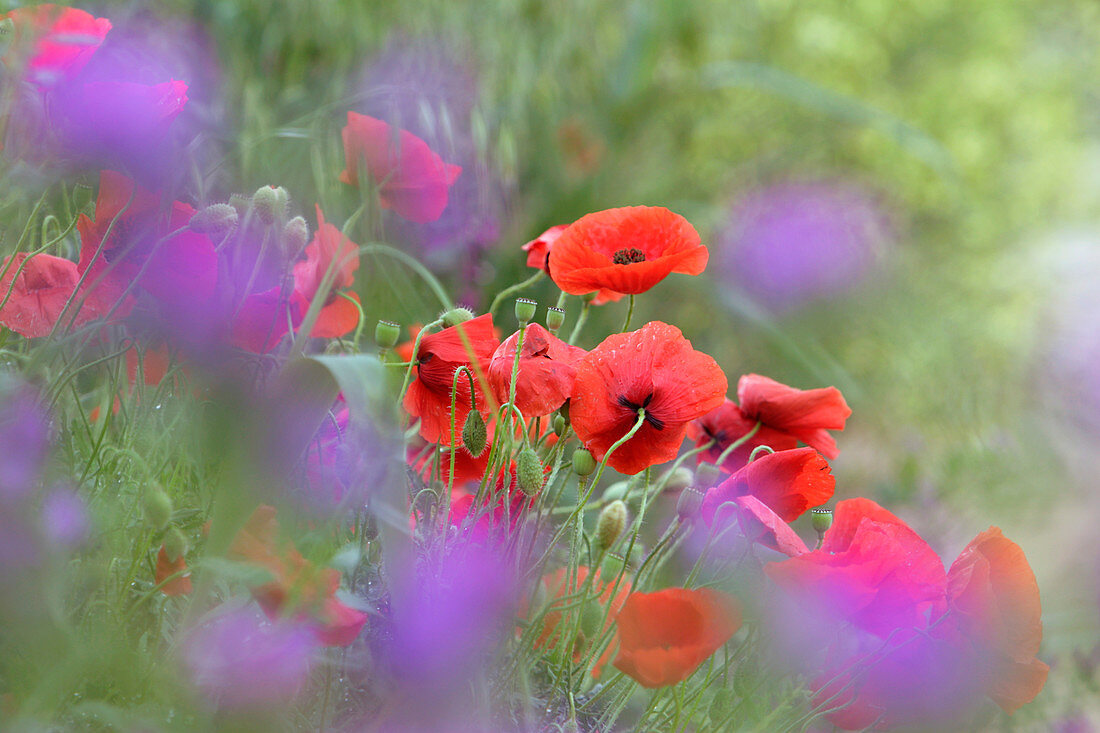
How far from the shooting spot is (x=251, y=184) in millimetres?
406

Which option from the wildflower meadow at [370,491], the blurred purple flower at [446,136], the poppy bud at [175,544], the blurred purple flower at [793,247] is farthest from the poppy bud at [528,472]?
the blurred purple flower at [793,247]

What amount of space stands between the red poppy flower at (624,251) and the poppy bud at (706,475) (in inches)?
3.3

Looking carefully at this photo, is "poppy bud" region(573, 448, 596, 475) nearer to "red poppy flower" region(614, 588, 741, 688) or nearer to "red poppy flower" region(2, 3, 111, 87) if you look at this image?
"red poppy flower" region(614, 588, 741, 688)

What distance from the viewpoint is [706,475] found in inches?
15.0

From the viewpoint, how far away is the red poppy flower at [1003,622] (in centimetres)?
27

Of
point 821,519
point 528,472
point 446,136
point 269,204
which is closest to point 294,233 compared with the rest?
point 269,204

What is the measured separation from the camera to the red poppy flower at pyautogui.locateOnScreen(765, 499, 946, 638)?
260mm

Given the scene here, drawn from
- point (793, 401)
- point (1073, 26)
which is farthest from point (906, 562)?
point (1073, 26)

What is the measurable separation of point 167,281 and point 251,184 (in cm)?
15

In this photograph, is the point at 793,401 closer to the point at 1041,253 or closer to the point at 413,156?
the point at 413,156

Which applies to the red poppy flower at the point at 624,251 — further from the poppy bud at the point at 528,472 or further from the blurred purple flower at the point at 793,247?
the blurred purple flower at the point at 793,247

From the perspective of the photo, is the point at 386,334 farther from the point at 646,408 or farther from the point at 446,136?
the point at 446,136

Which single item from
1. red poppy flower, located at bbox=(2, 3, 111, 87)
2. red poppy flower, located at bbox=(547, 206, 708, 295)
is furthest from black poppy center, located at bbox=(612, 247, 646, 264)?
red poppy flower, located at bbox=(2, 3, 111, 87)

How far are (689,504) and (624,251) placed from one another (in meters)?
0.11
